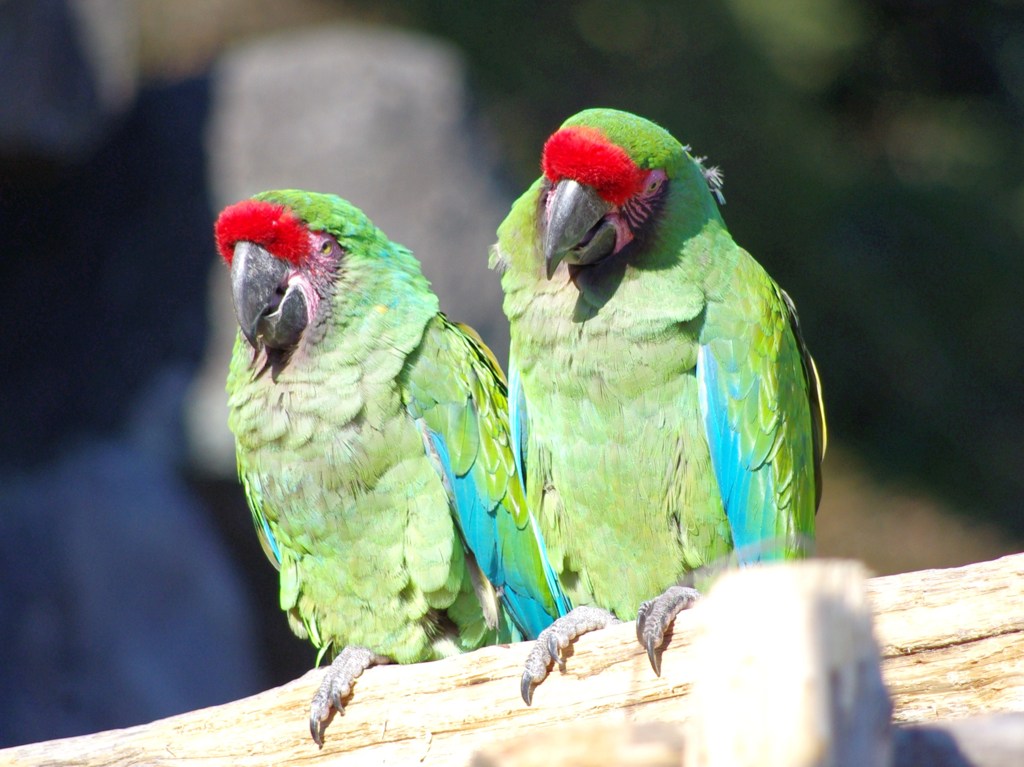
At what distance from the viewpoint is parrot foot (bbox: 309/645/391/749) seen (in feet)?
8.98

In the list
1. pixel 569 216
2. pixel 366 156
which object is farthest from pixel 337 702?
pixel 366 156

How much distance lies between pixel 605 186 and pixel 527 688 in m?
1.27

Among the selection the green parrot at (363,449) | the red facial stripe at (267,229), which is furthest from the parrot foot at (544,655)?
the red facial stripe at (267,229)

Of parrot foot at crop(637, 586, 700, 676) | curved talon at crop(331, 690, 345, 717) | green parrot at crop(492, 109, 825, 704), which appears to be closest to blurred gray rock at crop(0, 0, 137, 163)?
green parrot at crop(492, 109, 825, 704)

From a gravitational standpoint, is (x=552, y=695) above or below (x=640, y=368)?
below

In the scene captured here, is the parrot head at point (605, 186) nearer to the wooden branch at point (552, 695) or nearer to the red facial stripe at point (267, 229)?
the red facial stripe at point (267, 229)

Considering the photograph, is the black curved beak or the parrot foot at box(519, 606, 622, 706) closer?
the parrot foot at box(519, 606, 622, 706)

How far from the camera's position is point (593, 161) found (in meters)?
2.84

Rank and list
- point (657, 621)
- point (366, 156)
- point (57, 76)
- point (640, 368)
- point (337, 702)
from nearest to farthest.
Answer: point (657, 621) < point (337, 702) < point (640, 368) < point (57, 76) < point (366, 156)

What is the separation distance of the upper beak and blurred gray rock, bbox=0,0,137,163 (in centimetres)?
432

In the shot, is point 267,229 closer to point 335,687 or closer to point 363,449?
point 363,449

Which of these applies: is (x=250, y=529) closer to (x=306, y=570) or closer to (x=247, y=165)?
(x=247, y=165)

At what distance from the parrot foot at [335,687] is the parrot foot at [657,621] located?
2.59 feet

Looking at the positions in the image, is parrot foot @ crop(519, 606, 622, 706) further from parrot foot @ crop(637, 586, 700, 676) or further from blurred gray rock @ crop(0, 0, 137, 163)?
blurred gray rock @ crop(0, 0, 137, 163)
